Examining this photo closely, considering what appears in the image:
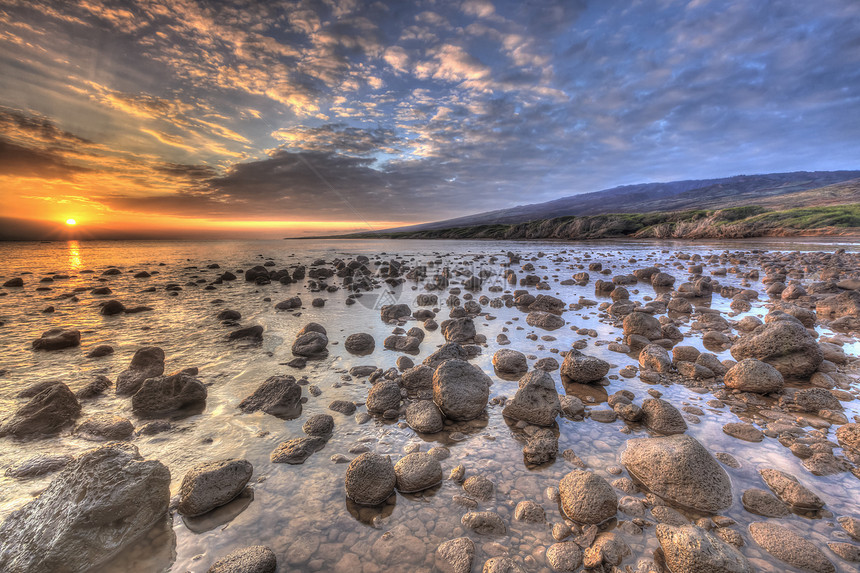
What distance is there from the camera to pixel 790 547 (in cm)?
299

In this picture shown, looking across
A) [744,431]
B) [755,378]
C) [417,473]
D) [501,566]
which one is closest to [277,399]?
[417,473]

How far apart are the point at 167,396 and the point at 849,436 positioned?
1076cm

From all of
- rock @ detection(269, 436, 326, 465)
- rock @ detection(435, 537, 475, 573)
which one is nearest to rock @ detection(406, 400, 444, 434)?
rock @ detection(269, 436, 326, 465)

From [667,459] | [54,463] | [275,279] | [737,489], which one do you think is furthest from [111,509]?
[275,279]

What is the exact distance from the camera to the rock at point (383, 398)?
5.58 m

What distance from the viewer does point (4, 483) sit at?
395 cm

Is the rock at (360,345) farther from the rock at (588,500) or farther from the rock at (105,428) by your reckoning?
the rock at (588,500)

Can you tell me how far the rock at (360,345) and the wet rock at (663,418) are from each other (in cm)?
613

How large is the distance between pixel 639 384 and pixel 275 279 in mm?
21292

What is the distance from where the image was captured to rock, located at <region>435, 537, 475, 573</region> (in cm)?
294

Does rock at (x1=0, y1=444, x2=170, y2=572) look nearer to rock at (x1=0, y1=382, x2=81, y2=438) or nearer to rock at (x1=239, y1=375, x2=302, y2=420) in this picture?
rock at (x1=239, y1=375, x2=302, y2=420)

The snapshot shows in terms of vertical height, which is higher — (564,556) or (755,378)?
(755,378)

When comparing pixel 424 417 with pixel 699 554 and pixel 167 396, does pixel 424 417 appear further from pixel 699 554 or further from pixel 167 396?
pixel 167 396

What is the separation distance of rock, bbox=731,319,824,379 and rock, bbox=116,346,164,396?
12.9m
